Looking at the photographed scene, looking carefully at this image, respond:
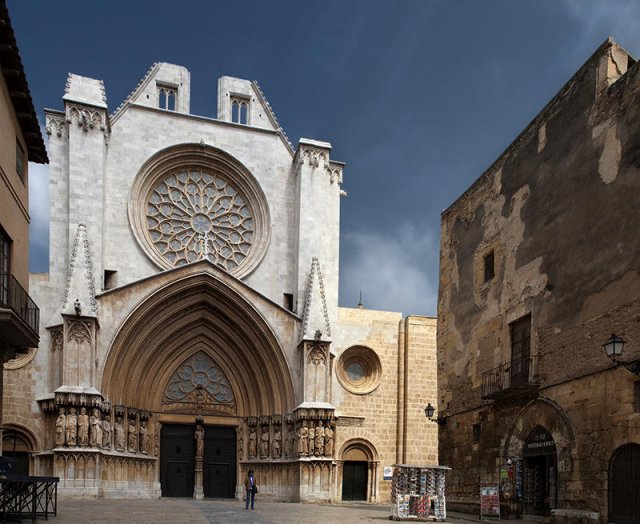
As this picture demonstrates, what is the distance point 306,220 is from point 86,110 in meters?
8.34

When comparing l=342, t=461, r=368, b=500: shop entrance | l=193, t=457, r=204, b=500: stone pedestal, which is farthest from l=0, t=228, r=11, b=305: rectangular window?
l=342, t=461, r=368, b=500: shop entrance

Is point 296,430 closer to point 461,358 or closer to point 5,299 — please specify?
point 461,358

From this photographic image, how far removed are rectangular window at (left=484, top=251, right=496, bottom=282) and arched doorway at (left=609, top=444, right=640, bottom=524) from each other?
20.7ft

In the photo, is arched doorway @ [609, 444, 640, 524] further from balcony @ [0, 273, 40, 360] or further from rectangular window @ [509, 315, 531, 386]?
balcony @ [0, 273, 40, 360]

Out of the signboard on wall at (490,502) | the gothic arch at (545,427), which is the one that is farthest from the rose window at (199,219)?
the signboard on wall at (490,502)

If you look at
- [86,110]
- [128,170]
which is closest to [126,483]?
[128,170]

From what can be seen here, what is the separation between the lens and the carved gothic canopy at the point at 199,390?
22.8 metres

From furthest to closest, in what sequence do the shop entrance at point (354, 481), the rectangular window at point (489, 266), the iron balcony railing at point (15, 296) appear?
the shop entrance at point (354, 481) < the rectangular window at point (489, 266) < the iron balcony railing at point (15, 296)

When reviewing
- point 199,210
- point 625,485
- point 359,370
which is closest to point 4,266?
point 625,485

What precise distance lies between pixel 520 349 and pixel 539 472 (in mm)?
2588

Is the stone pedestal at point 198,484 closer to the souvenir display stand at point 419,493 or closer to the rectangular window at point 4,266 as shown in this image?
the souvenir display stand at point 419,493

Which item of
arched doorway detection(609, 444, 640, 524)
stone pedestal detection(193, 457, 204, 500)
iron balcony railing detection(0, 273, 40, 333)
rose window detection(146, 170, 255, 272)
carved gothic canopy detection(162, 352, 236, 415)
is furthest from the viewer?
rose window detection(146, 170, 255, 272)

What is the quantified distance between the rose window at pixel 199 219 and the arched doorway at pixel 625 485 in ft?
50.7

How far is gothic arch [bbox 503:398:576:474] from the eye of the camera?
479 inches
